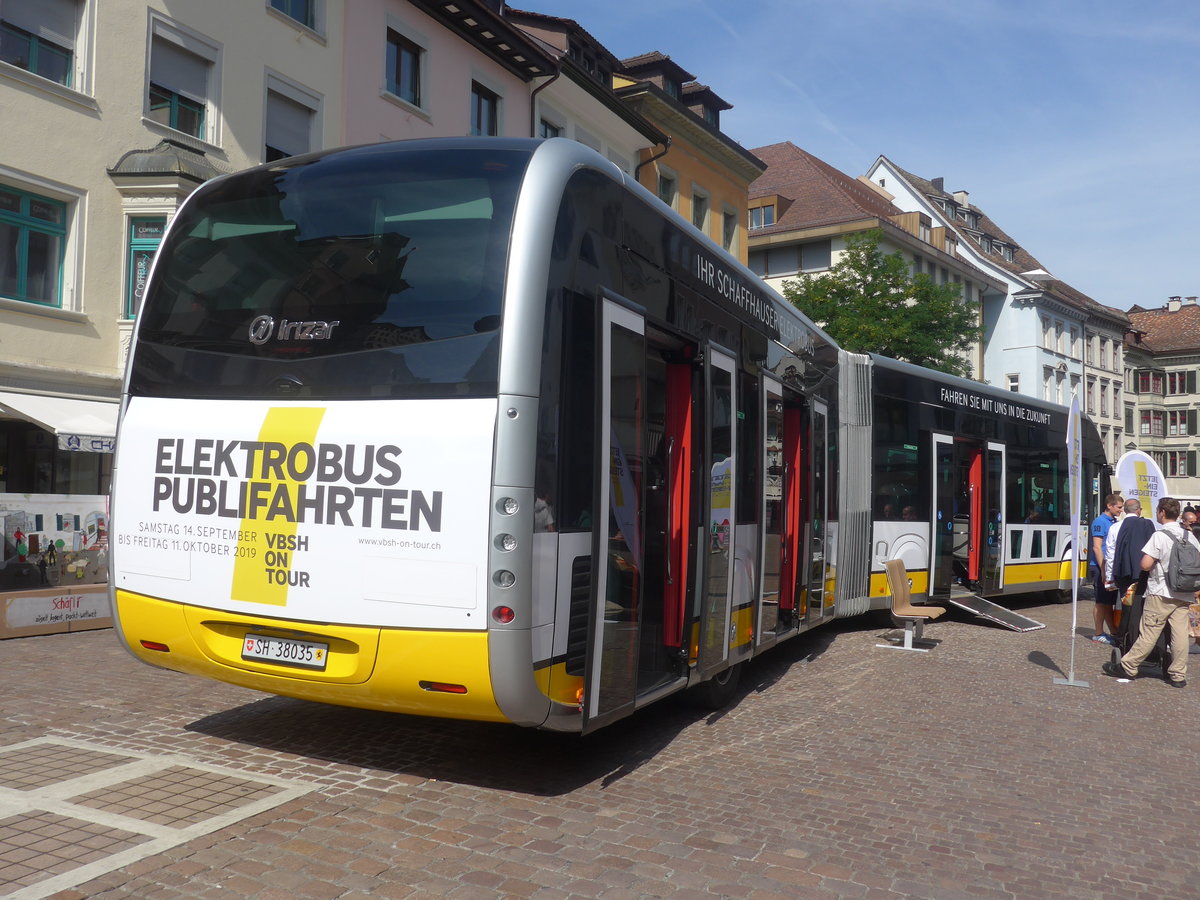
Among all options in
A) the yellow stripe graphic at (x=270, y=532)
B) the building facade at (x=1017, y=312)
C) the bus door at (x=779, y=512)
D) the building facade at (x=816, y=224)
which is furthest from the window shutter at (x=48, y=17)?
the building facade at (x=1017, y=312)

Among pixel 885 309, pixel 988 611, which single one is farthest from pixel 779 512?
pixel 885 309

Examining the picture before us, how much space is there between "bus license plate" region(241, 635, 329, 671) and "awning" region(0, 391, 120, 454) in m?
10.7

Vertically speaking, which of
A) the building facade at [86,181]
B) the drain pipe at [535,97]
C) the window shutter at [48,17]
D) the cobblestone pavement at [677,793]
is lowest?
the cobblestone pavement at [677,793]

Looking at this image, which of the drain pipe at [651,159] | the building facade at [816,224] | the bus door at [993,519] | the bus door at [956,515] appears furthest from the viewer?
the building facade at [816,224]

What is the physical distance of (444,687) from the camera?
507cm

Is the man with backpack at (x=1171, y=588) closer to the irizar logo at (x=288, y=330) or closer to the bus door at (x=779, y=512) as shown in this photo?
the bus door at (x=779, y=512)

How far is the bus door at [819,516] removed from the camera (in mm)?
10422

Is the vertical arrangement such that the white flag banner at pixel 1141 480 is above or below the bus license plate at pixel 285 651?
above

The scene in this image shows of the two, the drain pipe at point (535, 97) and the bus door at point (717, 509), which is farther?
the drain pipe at point (535, 97)

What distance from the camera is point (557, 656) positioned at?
17.1 feet

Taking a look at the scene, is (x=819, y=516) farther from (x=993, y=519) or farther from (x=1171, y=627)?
(x=993, y=519)

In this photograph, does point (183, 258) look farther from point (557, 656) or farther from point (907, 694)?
point (907, 694)

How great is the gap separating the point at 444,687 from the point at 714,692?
331 centimetres

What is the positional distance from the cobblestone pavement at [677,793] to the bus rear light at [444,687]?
60cm
